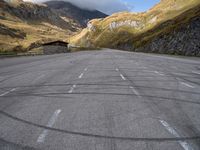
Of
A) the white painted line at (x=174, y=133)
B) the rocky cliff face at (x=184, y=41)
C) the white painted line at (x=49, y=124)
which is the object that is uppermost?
the white painted line at (x=174, y=133)

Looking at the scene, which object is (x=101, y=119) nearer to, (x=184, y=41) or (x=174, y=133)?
(x=174, y=133)

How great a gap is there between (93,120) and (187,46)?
6551cm

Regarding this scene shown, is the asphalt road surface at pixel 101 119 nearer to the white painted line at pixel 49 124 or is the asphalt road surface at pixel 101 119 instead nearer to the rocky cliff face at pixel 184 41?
the white painted line at pixel 49 124

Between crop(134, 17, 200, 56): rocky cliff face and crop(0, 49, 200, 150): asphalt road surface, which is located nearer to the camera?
crop(0, 49, 200, 150): asphalt road surface

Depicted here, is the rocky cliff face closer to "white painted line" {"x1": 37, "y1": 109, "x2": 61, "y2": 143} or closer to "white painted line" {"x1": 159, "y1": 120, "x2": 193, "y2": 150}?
"white painted line" {"x1": 37, "y1": 109, "x2": 61, "y2": 143}

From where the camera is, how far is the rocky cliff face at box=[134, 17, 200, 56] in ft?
220

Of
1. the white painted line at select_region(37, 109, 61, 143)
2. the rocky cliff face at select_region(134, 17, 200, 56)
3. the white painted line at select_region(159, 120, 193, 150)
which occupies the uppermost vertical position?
the white painted line at select_region(159, 120, 193, 150)

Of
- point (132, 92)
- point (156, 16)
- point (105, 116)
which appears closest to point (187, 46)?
point (132, 92)

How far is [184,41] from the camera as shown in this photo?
2928 inches

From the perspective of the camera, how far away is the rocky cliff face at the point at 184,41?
6700cm

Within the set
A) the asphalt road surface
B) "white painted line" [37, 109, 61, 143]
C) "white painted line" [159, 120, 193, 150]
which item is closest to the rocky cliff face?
the asphalt road surface

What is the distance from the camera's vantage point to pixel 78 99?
1123 cm

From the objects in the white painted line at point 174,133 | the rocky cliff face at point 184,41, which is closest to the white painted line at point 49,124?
the white painted line at point 174,133

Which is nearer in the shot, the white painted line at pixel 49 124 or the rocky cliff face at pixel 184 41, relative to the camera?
the white painted line at pixel 49 124
